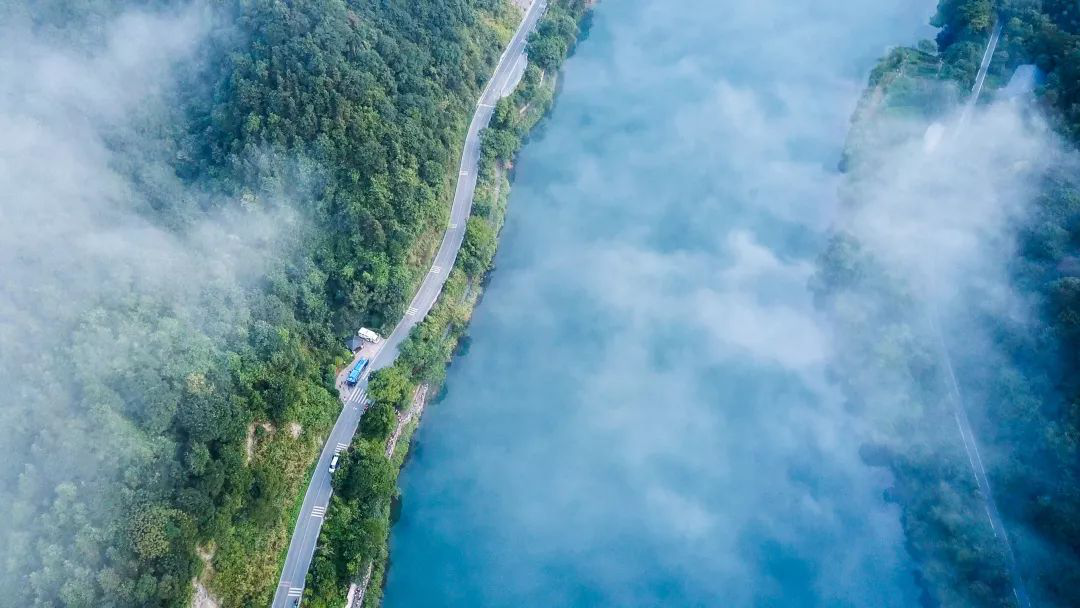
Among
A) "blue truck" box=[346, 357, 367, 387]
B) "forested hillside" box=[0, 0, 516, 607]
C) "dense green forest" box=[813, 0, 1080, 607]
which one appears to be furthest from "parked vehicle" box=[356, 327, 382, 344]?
"dense green forest" box=[813, 0, 1080, 607]

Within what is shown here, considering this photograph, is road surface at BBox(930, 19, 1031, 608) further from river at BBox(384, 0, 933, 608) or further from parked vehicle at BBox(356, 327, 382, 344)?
parked vehicle at BBox(356, 327, 382, 344)

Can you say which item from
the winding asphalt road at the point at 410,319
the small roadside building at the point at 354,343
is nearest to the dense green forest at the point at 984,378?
the winding asphalt road at the point at 410,319

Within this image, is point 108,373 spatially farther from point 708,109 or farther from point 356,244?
point 708,109

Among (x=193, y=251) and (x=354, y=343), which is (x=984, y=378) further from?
(x=193, y=251)

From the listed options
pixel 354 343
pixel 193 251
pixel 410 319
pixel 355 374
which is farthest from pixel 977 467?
pixel 193 251

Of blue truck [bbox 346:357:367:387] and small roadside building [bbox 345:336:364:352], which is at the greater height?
small roadside building [bbox 345:336:364:352]

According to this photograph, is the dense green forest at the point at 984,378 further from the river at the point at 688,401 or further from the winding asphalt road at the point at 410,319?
the winding asphalt road at the point at 410,319

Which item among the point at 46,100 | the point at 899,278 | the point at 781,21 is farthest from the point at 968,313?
the point at 46,100
